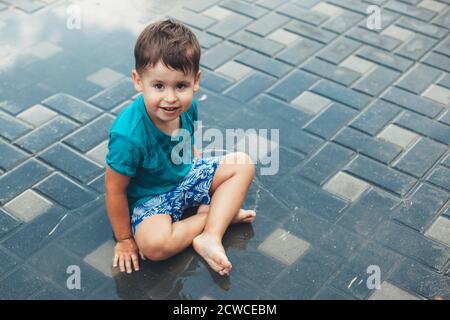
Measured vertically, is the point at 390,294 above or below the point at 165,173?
below

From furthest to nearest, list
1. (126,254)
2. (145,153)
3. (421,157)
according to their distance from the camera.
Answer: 1. (421,157)
2. (126,254)
3. (145,153)

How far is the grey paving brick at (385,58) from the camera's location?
4266mm

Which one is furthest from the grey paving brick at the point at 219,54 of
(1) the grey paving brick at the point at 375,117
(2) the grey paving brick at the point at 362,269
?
(2) the grey paving brick at the point at 362,269

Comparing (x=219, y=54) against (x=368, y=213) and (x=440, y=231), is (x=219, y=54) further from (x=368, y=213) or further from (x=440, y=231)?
(x=440, y=231)

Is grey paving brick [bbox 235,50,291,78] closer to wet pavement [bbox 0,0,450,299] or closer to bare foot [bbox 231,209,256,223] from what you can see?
wet pavement [bbox 0,0,450,299]

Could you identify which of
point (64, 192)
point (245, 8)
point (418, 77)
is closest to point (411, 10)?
point (418, 77)

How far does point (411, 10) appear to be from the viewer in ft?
16.0

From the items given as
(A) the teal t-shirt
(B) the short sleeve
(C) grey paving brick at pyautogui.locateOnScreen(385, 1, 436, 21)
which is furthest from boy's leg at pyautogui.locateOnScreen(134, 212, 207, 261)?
(C) grey paving brick at pyautogui.locateOnScreen(385, 1, 436, 21)

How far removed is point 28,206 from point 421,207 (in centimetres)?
185

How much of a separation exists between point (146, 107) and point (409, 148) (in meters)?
1.56

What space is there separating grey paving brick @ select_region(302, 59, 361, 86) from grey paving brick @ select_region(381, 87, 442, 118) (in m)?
0.25

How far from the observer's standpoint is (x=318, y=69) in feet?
13.8

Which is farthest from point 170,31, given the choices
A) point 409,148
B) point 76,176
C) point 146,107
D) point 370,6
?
point 370,6
